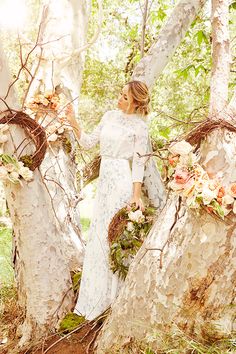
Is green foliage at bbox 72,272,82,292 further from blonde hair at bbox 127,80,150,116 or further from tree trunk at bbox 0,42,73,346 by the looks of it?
blonde hair at bbox 127,80,150,116

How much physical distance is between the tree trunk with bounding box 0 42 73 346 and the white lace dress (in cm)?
20

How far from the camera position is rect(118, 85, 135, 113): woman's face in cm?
358

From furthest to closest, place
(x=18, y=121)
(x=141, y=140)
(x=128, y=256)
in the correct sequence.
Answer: (x=141, y=140) < (x=128, y=256) < (x=18, y=121)

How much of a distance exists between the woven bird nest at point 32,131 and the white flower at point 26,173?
54mm

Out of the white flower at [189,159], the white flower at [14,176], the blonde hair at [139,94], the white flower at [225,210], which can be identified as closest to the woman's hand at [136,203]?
the blonde hair at [139,94]

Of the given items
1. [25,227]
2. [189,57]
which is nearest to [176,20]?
[25,227]

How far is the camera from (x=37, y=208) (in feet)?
10.2

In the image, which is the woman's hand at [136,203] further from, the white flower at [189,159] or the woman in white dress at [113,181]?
the white flower at [189,159]

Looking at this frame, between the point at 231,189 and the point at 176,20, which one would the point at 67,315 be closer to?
the point at 231,189

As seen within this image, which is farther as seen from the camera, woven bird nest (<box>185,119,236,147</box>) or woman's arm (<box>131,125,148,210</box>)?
woman's arm (<box>131,125,148,210</box>)

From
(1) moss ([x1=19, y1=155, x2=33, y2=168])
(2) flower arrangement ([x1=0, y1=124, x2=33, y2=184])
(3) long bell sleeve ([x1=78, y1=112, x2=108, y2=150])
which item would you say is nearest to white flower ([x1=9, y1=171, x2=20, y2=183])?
(2) flower arrangement ([x1=0, y1=124, x2=33, y2=184])

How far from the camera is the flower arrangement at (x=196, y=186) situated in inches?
87.5

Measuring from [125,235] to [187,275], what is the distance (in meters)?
1.11

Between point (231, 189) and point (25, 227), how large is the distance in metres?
1.44
